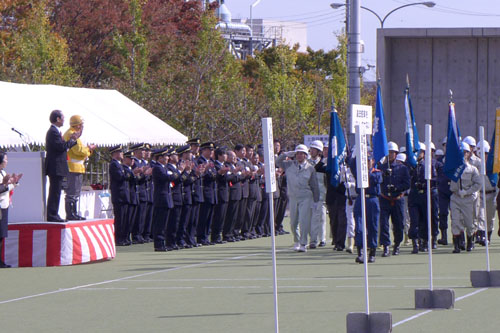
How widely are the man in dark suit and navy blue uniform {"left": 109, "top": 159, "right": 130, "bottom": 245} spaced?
4612mm

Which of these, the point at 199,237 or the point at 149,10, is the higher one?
the point at 149,10

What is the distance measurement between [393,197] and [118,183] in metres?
6.45

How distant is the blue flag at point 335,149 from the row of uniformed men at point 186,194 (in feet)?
10.2

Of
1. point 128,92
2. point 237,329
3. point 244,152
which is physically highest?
point 128,92

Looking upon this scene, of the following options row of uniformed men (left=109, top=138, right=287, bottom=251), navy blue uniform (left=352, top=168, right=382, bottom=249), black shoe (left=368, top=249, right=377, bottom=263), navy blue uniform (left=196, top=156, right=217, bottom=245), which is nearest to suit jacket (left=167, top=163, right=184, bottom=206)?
row of uniformed men (left=109, top=138, right=287, bottom=251)

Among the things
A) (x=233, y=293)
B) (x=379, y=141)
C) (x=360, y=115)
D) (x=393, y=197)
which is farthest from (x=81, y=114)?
(x=360, y=115)

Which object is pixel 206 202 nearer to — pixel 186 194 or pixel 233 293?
pixel 186 194

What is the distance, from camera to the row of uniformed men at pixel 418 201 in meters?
18.8

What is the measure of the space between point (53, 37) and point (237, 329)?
30585 mm

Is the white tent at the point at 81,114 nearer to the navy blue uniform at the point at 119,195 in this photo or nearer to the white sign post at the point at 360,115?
the navy blue uniform at the point at 119,195

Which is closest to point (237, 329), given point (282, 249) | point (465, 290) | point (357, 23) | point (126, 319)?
point (126, 319)

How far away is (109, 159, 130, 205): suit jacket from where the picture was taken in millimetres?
23547

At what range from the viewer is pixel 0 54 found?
1581 inches

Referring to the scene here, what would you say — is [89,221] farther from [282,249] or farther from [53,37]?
[53,37]
